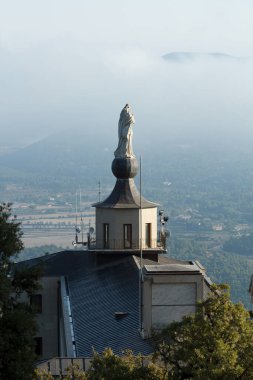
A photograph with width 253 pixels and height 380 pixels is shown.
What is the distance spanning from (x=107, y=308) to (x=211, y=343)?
15.5 metres

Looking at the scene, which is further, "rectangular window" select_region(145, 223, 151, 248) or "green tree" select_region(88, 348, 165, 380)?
"rectangular window" select_region(145, 223, 151, 248)

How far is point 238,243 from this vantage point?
559ft

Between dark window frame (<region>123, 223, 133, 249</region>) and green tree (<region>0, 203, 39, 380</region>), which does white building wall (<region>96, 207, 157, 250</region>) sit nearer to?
dark window frame (<region>123, 223, 133, 249</region>)

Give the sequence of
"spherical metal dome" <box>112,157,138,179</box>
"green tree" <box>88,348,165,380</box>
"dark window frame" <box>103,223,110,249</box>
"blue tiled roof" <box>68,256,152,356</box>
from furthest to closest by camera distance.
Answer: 1. "spherical metal dome" <box>112,157,138,179</box>
2. "dark window frame" <box>103,223,110,249</box>
3. "blue tiled roof" <box>68,256,152,356</box>
4. "green tree" <box>88,348,165,380</box>

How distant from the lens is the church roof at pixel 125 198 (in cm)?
5538

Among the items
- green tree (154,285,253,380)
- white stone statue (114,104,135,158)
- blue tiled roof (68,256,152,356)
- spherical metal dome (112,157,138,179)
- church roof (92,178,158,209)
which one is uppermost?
white stone statue (114,104,135,158)

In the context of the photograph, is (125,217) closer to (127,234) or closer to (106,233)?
(127,234)

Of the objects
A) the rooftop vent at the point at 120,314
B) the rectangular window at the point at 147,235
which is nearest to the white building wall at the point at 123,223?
the rectangular window at the point at 147,235

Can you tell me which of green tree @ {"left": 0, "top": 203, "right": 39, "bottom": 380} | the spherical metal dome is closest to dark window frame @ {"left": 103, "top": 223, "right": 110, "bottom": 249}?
the spherical metal dome

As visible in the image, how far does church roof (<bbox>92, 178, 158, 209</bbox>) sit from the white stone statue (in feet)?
4.20

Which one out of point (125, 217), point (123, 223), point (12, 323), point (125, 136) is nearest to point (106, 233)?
point (123, 223)

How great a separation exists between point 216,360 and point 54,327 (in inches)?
1163

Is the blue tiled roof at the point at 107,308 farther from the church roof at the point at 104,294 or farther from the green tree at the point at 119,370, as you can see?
the green tree at the point at 119,370

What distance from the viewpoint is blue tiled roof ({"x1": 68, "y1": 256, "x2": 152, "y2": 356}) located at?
3294cm
